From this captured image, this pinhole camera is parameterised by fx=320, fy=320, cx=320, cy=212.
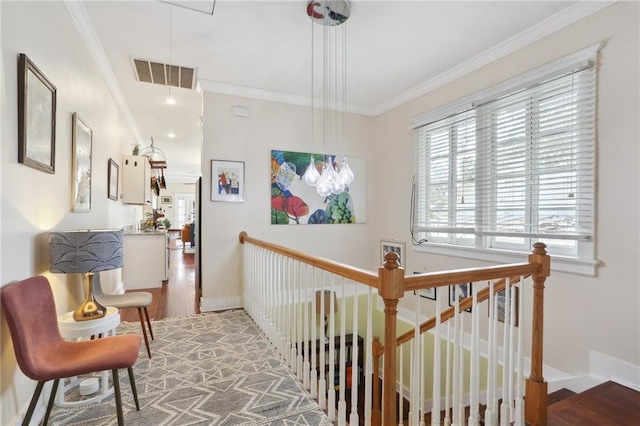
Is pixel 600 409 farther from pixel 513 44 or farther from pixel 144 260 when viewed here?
pixel 144 260

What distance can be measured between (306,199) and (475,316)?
10.1ft

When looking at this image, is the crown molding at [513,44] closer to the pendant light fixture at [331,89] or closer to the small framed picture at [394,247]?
the pendant light fixture at [331,89]

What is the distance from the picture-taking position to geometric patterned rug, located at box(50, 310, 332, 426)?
1884mm

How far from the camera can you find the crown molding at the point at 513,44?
245cm

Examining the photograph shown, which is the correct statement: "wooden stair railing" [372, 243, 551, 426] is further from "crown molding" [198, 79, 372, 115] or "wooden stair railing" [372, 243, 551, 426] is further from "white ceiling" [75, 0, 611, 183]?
"crown molding" [198, 79, 372, 115]

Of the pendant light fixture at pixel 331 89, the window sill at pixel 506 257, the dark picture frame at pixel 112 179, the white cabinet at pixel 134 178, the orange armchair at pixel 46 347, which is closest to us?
the orange armchair at pixel 46 347

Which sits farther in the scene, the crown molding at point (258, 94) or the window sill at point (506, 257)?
the crown molding at point (258, 94)

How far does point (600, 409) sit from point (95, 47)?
481 cm

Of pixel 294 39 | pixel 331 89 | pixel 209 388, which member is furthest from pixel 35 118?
pixel 331 89

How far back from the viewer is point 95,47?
3.00m

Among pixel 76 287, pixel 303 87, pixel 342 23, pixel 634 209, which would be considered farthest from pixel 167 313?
pixel 634 209

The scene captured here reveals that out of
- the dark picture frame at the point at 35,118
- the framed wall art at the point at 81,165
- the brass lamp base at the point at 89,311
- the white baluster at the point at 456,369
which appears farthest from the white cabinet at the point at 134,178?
the white baluster at the point at 456,369

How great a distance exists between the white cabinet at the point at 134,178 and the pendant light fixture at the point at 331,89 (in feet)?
9.20

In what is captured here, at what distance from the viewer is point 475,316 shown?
1633 mm
